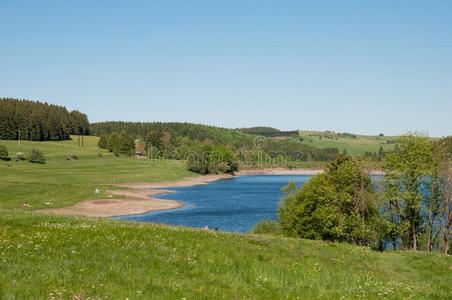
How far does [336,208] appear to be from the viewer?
189 feet

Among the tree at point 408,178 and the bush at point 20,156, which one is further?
the bush at point 20,156

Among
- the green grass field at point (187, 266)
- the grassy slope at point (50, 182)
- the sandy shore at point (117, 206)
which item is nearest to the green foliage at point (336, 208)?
the green grass field at point (187, 266)

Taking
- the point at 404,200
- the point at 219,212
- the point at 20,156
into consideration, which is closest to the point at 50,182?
the point at 20,156

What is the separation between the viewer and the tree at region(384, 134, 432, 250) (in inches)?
1829

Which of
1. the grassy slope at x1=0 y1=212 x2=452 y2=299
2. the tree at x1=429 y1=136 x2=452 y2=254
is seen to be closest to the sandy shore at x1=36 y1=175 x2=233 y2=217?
the tree at x1=429 y1=136 x2=452 y2=254

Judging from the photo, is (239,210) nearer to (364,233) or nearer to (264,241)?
(364,233)

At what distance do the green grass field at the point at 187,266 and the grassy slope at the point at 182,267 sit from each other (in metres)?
0.04

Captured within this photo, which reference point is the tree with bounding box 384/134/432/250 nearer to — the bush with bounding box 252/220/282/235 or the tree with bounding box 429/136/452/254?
the tree with bounding box 429/136/452/254

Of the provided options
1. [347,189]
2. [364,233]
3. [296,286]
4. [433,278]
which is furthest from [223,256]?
[347,189]

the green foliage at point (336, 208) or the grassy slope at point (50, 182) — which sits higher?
the green foliage at point (336, 208)

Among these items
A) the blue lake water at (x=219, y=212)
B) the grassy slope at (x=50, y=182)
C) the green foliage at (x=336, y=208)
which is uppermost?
the green foliage at (x=336, y=208)

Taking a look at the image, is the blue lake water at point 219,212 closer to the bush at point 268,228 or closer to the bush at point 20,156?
the bush at point 268,228

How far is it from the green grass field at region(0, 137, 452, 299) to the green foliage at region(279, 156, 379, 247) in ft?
69.8

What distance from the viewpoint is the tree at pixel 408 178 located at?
46469 millimetres
